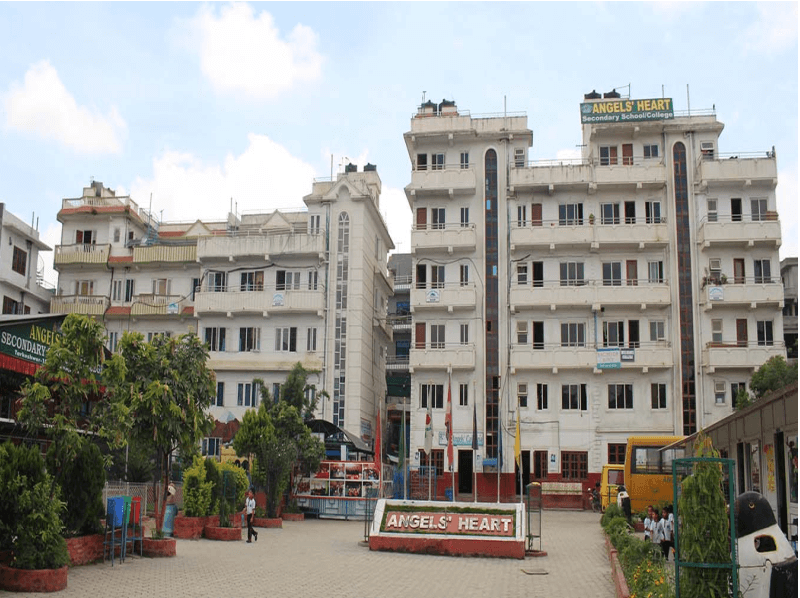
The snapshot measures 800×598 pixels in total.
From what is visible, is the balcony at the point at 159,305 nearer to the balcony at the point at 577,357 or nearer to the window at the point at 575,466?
Result: the balcony at the point at 577,357

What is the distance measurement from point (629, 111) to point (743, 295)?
1230 cm

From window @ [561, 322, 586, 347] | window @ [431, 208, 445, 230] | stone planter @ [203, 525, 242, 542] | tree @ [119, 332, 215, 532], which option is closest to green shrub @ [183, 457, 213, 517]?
stone planter @ [203, 525, 242, 542]

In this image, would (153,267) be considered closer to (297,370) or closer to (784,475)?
(297,370)

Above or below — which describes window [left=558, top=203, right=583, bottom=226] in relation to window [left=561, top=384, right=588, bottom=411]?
above

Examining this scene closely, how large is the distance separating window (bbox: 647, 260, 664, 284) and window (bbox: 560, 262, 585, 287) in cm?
380

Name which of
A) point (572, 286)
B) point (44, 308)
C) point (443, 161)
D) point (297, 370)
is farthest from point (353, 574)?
point (44, 308)

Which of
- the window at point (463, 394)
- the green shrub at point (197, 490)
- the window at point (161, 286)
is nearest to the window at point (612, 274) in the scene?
the window at point (463, 394)

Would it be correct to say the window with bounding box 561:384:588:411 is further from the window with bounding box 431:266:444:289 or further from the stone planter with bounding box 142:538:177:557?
the stone planter with bounding box 142:538:177:557

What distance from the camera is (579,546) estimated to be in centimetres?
2664

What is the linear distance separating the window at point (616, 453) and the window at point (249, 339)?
21.0 meters

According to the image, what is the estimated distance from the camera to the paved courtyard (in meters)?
16.4

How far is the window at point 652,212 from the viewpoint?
166ft

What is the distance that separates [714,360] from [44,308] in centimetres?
4021

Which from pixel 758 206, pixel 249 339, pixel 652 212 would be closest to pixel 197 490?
pixel 249 339
